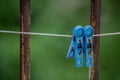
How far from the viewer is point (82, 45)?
840 mm

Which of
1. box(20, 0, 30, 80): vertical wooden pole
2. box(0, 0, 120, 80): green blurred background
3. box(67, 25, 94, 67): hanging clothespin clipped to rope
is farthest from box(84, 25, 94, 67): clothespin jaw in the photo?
box(0, 0, 120, 80): green blurred background

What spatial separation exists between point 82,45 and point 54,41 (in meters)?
0.75

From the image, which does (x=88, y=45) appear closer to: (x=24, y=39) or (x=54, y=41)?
(x=24, y=39)

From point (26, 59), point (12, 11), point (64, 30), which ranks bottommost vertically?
point (26, 59)

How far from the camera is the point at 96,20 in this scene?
87 centimetres

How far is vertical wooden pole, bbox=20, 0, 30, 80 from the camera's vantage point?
0.84m

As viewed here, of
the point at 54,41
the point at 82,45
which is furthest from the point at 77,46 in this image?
the point at 54,41

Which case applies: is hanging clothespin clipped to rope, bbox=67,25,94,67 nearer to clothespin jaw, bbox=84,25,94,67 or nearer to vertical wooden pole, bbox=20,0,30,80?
clothespin jaw, bbox=84,25,94,67

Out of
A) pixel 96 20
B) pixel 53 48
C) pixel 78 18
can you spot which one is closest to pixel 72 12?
pixel 78 18

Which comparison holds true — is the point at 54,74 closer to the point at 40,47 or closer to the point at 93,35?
the point at 40,47

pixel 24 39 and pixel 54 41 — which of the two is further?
pixel 54 41

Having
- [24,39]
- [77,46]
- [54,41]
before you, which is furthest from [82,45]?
[54,41]

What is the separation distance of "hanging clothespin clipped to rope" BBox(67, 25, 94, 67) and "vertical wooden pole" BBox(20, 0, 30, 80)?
145 mm

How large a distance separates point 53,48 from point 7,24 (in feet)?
0.99
